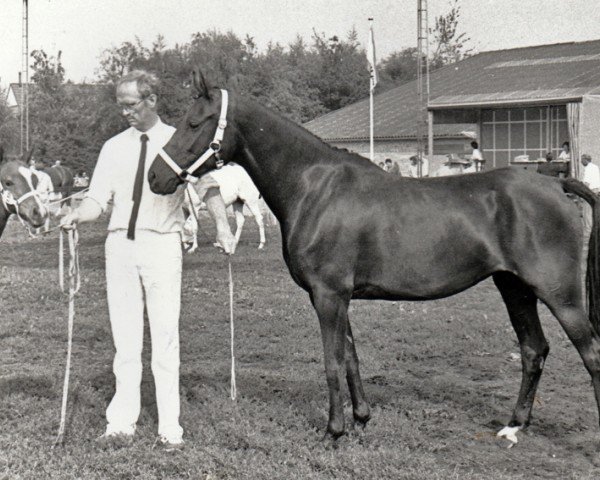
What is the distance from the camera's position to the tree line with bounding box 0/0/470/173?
46.5 m

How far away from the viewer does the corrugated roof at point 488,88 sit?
25.6m

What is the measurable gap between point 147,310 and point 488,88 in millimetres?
25770

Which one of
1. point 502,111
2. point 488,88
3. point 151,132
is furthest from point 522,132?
point 151,132

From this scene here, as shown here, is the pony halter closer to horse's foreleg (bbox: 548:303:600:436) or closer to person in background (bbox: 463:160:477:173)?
horse's foreleg (bbox: 548:303:600:436)

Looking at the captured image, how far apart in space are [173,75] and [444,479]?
4431 cm

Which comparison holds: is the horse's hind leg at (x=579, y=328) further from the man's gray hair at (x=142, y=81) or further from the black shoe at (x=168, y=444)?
the man's gray hair at (x=142, y=81)

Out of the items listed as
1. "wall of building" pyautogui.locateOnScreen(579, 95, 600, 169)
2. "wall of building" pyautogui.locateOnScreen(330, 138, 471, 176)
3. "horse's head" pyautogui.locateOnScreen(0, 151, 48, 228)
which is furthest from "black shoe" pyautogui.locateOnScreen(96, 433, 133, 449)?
"wall of building" pyautogui.locateOnScreen(330, 138, 471, 176)

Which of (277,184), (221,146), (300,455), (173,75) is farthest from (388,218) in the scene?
(173,75)

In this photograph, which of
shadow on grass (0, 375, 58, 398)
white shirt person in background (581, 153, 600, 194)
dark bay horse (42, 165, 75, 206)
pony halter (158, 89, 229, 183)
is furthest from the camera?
dark bay horse (42, 165, 75, 206)

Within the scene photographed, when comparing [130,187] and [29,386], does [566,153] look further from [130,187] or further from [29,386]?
[130,187]

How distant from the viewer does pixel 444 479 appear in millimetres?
4621

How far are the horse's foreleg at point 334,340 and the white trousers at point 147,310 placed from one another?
1.03 m

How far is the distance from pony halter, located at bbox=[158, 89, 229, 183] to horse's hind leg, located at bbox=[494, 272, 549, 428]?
2.43 m

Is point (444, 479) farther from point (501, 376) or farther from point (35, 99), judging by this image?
point (35, 99)
